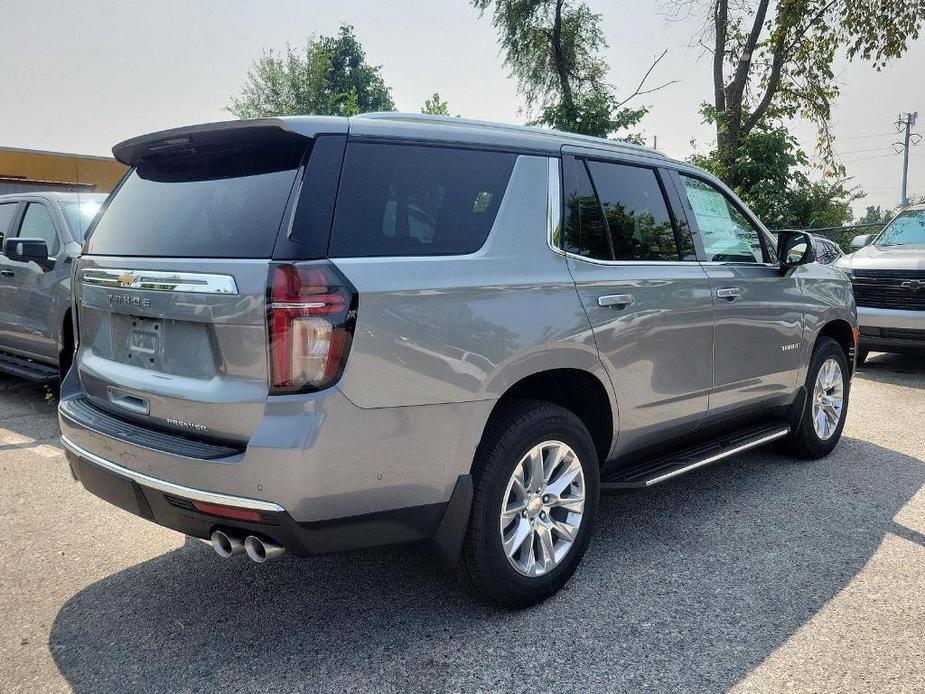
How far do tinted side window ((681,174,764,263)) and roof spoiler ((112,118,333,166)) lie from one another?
2416mm

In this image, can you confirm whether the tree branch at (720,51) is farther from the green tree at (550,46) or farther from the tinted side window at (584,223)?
the tinted side window at (584,223)

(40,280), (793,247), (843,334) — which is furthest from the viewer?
(40,280)

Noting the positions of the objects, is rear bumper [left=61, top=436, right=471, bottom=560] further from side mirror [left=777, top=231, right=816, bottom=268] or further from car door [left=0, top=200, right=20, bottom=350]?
car door [left=0, top=200, right=20, bottom=350]

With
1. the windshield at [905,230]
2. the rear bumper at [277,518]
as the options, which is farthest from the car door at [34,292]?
the windshield at [905,230]

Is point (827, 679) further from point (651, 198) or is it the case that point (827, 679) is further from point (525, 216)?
point (651, 198)

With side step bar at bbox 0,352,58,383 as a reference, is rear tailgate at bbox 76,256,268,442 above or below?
above

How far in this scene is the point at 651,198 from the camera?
4.02 meters

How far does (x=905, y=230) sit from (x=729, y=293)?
717 centimetres

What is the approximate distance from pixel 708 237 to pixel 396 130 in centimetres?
218

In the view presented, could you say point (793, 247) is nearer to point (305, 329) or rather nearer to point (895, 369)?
point (305, 329)

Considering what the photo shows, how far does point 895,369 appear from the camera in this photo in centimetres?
940

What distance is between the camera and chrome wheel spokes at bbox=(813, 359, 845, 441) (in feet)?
17.2

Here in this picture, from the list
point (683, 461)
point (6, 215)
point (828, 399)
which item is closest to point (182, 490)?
point (683, 461)

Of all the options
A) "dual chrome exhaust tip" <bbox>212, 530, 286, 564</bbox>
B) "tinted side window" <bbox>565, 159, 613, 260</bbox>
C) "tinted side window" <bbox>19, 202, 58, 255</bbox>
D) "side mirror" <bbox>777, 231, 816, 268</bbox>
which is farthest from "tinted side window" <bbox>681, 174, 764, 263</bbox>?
"tinted side window" <bbox>19, 202, 58, 255</bbox>
